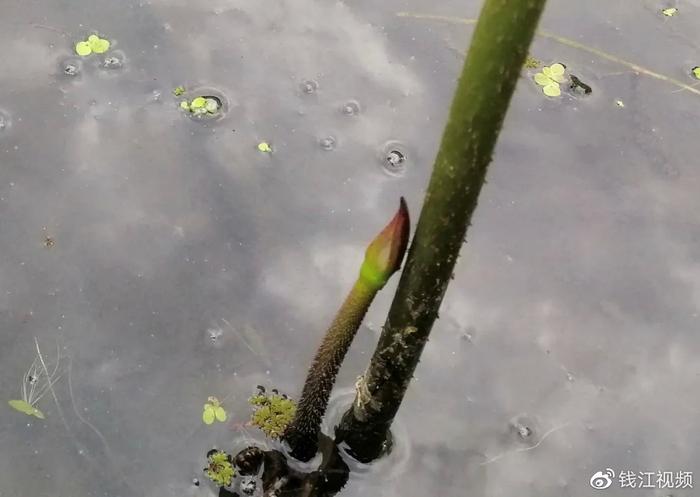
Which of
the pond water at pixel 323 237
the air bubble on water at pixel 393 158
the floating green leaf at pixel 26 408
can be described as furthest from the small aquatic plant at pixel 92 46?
→ the floating green leaf at pixel 26 408

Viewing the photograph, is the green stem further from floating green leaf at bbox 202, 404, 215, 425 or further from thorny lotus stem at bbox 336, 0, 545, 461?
floating green leaf at bbox 202, 404, 215, 425

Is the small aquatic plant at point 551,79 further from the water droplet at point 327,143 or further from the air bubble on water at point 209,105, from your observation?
the air bubble on water at point 209,105

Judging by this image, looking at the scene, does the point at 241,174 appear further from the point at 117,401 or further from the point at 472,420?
the point at 472,420

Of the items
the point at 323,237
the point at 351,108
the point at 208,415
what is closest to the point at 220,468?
the point at 208,415

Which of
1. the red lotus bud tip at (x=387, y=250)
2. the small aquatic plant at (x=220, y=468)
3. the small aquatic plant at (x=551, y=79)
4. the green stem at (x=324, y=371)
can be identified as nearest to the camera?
the red lotus bud tip at (x=387, y=250)

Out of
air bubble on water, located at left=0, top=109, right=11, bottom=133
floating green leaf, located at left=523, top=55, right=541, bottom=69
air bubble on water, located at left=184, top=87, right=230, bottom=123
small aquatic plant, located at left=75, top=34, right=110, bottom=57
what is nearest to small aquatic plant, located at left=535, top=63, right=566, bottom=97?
floating green leaf, located at left=523, top=55, right=541, bottom=69
